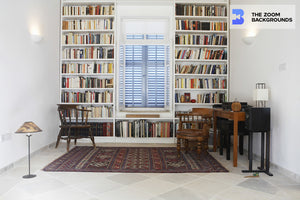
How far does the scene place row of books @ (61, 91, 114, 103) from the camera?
5.04 m

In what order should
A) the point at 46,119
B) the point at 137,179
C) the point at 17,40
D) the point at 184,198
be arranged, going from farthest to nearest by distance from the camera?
the point at 46,119 → the point at 17,40 → the point at 137,179 → the point at 184,198

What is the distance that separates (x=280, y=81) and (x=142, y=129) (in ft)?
9.37

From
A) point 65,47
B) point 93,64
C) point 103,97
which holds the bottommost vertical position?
point 103,97

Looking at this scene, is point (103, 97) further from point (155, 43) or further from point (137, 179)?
point (137, 179)

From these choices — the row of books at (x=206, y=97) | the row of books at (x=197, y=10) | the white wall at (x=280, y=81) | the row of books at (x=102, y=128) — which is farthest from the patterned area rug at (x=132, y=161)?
the row of books at (x=197, y=10)

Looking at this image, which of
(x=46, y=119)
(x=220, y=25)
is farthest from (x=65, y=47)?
(x=220, y=25)

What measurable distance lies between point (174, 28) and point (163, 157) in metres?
2.86

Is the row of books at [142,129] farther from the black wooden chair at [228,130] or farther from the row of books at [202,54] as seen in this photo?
the row of books at [202,54]

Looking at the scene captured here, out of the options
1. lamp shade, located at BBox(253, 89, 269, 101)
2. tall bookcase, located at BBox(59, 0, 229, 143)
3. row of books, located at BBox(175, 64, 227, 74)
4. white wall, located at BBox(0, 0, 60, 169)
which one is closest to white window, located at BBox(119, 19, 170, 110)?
tall bookcase, located at BBox(59, 0, 229, 143)

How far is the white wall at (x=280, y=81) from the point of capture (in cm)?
285

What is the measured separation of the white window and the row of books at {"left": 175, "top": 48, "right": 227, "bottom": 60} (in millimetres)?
409

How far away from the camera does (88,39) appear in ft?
16.6

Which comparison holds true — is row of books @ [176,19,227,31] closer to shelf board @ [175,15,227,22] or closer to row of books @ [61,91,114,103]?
shelf board @ [175,15,227,22]

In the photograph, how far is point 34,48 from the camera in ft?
13.0
